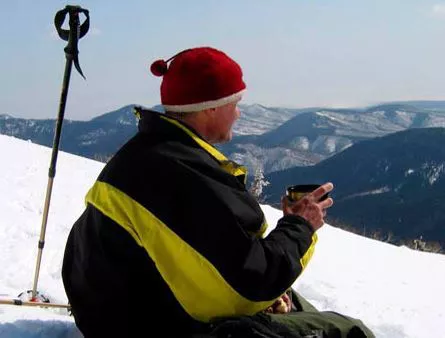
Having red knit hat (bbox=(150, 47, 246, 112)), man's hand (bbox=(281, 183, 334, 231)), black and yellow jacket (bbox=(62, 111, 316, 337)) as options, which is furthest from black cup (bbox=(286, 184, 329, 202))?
red knit hat (bbox=(150, 47, 246, 112))

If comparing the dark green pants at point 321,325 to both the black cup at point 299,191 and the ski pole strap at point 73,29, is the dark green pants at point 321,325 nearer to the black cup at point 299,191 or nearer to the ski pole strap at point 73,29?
the black cup at point 299,191

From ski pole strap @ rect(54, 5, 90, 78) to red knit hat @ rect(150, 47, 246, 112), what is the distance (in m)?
1.89

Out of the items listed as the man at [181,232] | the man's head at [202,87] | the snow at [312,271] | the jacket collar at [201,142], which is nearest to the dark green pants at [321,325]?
the man at [181,232]

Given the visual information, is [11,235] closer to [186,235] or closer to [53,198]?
[53,198]

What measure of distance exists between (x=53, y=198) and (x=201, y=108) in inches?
335

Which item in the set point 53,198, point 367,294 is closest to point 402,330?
point 367,294

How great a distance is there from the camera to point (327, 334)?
3.37m

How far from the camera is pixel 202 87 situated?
3035mm

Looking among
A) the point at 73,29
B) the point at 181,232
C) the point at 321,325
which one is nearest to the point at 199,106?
the point at 181,232

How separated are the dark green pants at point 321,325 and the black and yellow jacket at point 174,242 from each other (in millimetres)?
433

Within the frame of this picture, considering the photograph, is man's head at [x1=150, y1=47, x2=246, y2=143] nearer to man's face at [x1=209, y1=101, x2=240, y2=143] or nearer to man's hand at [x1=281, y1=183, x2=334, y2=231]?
man's face at [x1=209, y1=101, x2=240, y2=143]

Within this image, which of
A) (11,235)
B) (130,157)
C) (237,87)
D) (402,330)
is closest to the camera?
(130,157)

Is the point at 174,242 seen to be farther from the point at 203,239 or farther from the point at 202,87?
the point at 202,87

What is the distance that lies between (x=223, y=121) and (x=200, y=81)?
270 millimetres
